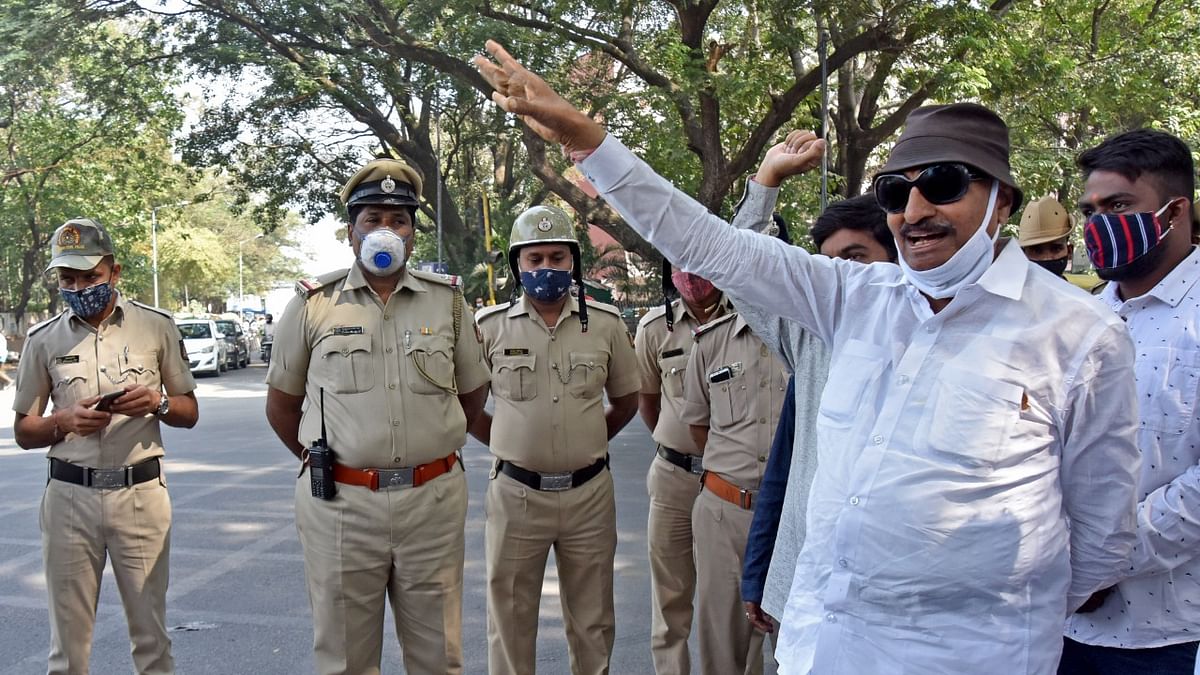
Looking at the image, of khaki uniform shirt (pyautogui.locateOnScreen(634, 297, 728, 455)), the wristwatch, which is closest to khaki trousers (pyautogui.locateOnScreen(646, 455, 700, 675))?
khaki uniform shirt (pyautogui.locateOnScreen(634, 297, 728, 455))

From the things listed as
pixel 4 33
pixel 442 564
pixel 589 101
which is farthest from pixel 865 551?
pixel 4 33

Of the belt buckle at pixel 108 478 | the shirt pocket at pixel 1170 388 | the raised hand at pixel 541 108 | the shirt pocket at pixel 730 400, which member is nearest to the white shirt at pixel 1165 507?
the shirt pocket at pixel 1170 388

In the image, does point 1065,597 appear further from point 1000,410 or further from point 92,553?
point 92,553

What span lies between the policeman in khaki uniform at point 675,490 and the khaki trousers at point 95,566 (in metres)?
2.14

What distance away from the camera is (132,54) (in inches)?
766

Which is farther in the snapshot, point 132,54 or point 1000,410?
point 132,54

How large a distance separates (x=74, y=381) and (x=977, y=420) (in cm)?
377

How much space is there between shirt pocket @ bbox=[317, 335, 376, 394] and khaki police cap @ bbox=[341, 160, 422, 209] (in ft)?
1.84

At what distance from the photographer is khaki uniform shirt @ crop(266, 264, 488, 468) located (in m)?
3.63

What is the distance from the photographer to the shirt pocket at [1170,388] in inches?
92.4

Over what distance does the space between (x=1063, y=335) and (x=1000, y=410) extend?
206 millimetres

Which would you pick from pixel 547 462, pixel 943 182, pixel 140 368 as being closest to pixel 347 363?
pixel 547 462

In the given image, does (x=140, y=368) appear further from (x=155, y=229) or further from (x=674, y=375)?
(x=155, y=229)

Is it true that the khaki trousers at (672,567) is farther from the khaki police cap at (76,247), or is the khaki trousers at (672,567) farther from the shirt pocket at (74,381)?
the khaki police cap at (76,247)
